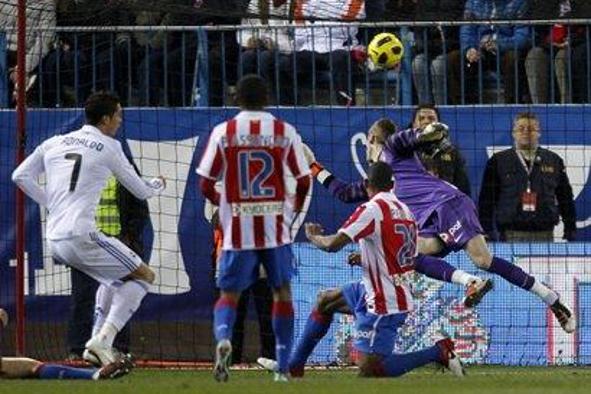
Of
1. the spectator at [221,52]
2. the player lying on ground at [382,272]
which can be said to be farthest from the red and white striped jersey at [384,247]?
the spectator at [221,52]

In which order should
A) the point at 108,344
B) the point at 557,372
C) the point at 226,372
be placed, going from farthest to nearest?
the point at 557,372, the point at 108,344, the point at 226,372

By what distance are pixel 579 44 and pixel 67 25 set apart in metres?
5.23

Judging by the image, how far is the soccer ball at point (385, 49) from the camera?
750 inches

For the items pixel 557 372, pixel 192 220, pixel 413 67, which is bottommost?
pixel 557 372

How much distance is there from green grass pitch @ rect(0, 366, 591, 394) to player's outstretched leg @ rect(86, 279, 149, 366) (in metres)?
0.27

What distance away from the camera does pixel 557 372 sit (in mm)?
17438

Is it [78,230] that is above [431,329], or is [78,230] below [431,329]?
above

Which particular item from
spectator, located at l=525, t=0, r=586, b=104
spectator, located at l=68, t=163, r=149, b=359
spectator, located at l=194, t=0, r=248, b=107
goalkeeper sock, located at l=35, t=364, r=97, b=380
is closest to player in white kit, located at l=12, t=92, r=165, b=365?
goalkeeper sock, located at l=35, t=364, r=97, b=380

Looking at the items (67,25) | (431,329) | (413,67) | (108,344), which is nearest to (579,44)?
(413,67)

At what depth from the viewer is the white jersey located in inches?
615

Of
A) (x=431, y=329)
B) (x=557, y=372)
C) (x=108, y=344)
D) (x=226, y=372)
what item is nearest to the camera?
(x=226, y=372)

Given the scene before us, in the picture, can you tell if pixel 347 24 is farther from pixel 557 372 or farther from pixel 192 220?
pixel 557 372

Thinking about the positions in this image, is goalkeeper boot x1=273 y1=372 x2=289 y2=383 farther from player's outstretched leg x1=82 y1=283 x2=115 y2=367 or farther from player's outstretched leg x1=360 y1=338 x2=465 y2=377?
player's outstretched leg x1=82 y1=283 x2=115 y2=367

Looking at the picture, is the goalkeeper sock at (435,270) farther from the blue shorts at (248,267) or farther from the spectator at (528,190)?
the blue shorts at (248,267)
